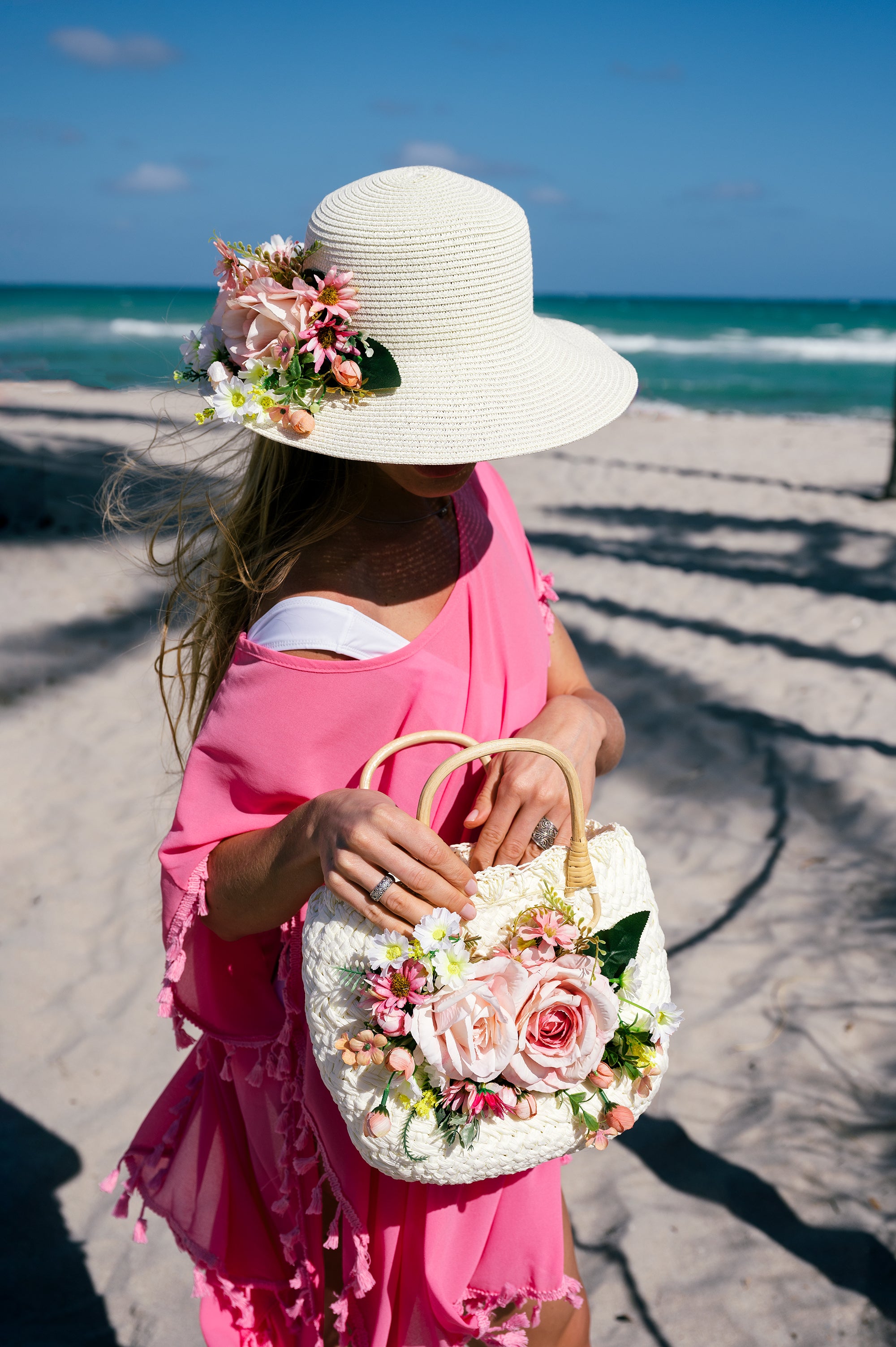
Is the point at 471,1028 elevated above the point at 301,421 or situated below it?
below

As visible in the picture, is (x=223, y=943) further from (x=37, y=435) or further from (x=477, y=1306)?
(x=37, y=435)

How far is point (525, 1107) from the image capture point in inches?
41.9

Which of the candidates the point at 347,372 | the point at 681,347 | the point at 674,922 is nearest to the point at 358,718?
the point at 347,372

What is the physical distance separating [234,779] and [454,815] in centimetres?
32

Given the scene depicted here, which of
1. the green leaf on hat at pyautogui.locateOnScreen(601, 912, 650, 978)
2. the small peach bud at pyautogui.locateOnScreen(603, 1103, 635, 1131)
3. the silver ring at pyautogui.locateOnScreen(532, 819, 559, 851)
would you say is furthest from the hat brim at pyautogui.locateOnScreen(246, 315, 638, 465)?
the small peach bud at pyautogui.locateOnScreen(603, 1103, 635, 1131)

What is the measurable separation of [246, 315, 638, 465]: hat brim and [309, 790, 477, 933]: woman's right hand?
44 cm

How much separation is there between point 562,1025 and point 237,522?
2.73ft

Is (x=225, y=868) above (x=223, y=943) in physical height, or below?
above

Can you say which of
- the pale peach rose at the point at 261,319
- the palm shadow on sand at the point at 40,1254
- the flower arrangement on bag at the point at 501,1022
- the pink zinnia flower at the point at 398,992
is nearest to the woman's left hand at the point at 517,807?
the flower arrangement on bag at the point at 501,1022

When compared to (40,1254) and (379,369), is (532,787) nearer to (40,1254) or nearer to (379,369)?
(379,369)

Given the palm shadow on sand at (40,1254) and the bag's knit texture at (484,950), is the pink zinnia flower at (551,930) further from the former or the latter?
the palm shadow on sand at (40,1254)

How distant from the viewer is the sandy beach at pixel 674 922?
2303 millimetres

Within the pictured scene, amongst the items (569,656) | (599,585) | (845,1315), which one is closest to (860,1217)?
(845,1315)

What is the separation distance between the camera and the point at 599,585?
698cm
